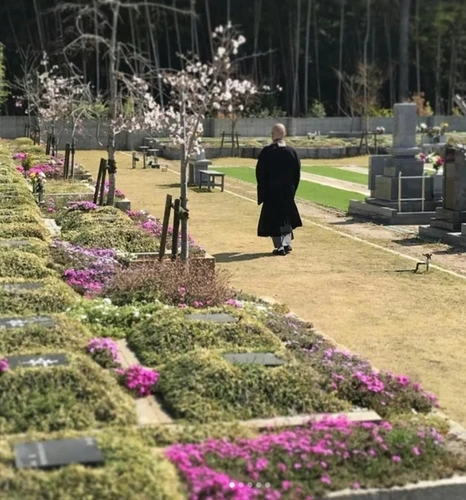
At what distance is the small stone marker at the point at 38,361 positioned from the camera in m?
4.90

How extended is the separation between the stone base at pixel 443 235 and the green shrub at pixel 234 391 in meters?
7.35

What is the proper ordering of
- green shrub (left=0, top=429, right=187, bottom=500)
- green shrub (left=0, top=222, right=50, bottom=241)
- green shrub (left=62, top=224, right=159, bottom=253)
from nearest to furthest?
green shrub (left=0, top=429, right=187, bottom=500), green shrub (left=62, top=224, right=159, bottom=253), green shrub (left=0, top=222, right=50, bottom=241)

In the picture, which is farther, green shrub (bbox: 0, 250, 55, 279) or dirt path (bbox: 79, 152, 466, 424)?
green shrub (bbox: 0, 250, 55, 279)

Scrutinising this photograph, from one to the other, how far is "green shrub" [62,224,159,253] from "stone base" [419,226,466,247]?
4560 millimetres

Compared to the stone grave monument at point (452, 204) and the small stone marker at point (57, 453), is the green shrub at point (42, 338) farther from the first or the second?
the stone grave monument at point (452, 204)

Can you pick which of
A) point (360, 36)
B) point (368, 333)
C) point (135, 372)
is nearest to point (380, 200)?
point (368, 333)

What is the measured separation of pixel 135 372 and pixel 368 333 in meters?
2.67

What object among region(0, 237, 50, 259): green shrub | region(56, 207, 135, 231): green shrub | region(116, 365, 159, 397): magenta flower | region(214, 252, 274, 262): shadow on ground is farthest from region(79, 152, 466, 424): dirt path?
region(0, 237, 50, 259): green shrub

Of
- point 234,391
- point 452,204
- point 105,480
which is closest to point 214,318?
point 234,391

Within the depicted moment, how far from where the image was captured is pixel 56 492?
351cm

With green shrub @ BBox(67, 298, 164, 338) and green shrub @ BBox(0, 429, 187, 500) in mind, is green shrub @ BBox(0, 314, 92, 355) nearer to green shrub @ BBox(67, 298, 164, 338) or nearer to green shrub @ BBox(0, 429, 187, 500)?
green shrub @ BBox(67, 298, 164, 338)

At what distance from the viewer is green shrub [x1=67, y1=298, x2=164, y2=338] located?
620 centimetres

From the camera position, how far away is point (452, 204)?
12750 millimetres

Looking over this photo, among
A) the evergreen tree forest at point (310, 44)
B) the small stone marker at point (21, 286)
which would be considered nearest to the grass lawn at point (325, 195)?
the small stone marker at point (21, 286)
